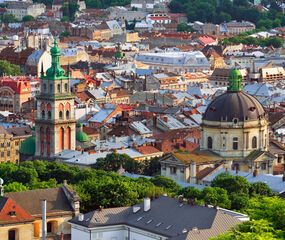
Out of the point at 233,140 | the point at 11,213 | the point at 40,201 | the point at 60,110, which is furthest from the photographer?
the point at 60,110

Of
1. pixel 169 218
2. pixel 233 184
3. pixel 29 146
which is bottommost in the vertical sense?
pixel 29 146

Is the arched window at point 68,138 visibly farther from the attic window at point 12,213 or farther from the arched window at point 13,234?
the attic window at point 12,213

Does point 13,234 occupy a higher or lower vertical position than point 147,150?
higher

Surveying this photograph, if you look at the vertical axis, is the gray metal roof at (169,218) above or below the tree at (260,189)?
above

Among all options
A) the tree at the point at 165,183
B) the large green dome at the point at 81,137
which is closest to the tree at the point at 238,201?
the tree at the point at 165,183

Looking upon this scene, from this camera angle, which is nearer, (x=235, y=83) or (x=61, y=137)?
(x=235, y=83)

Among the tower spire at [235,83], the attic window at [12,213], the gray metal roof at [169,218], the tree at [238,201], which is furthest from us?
the tower spire at [235,83]

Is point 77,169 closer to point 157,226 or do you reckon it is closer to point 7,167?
point 7,167

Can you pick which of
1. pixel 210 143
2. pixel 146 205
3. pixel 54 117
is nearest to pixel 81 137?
pixel 54 117

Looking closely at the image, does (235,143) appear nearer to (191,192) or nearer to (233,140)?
(233,140)
